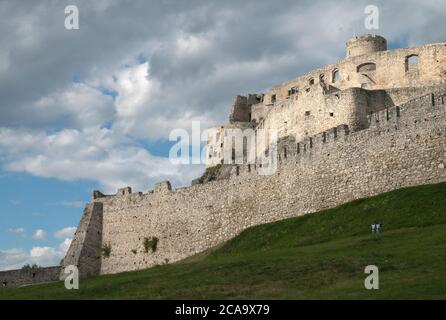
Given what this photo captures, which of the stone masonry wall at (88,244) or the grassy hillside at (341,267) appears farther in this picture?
the stone masonry wall at (88,244)

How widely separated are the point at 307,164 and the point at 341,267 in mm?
21700

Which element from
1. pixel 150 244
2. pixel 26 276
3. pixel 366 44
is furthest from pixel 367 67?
pixel 26 276

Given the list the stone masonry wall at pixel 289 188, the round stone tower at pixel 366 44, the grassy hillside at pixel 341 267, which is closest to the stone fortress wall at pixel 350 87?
the round stone tower at pixel 366 44

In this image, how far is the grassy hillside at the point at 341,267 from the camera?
80.2 ft

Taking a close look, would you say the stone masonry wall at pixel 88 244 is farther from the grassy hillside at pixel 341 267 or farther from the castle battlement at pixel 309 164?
the grassy hillside at pixel 341 267

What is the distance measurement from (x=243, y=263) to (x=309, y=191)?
17269 millimetres

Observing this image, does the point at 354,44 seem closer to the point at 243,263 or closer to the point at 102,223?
the point at 102,223

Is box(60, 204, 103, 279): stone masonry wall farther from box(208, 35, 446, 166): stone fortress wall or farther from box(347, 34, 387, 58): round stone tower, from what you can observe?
box(347, 34, 387, 58): round stone tower

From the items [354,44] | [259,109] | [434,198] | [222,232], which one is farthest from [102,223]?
[434,198]

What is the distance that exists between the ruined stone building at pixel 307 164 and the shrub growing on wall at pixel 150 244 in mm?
125

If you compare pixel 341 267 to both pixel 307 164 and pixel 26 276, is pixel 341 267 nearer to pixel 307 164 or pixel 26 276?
pixel 307 164

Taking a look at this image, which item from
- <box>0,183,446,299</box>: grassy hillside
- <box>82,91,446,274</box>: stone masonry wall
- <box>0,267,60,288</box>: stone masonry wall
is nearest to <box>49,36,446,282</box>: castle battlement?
<box>82,91,446,274</box>: stone masonry wall

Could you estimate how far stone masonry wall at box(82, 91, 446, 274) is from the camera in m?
41.8
